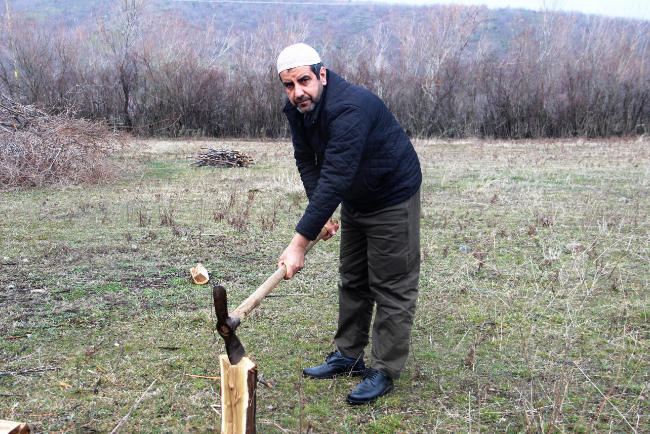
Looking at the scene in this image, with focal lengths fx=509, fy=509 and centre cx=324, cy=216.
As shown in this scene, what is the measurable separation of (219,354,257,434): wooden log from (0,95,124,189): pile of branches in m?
7.93

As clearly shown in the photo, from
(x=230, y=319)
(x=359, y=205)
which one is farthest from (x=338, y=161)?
(x=230, y=319)

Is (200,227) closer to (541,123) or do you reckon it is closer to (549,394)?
(549,394)

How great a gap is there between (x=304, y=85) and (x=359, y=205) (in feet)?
2.20

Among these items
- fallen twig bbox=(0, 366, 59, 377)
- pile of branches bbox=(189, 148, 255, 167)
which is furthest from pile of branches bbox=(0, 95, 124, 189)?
fallen twig bbox=(0, 366, 59, 377)

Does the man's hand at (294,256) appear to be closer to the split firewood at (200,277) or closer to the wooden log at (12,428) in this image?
the wooden log at (12,428)

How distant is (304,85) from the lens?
2.33 meters

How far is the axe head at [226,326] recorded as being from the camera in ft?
6.64

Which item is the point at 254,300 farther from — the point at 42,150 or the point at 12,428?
the point at 42,150

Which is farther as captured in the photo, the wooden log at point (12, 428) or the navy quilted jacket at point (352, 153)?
the navy quilted jacket at point (352, 153)

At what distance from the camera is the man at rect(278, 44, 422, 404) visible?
7.66ft

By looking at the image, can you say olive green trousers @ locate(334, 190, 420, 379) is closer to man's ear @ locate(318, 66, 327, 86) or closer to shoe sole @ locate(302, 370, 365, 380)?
shoe sole @ locate(302, 370, 365, 380)

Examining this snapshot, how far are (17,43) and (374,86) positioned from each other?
1485cm

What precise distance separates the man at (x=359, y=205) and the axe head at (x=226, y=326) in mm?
417

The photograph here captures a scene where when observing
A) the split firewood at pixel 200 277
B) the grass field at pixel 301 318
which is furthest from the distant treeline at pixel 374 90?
the split firewood at pixel 200 277
